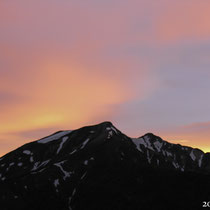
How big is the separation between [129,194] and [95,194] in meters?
18.9

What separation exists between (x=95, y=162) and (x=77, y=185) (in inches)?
931

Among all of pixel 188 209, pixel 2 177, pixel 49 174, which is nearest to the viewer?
pixel 188 209

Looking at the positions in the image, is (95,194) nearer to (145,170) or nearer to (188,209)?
(145,170)

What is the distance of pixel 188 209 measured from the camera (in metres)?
158

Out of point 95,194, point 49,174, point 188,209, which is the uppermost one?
point 49,174

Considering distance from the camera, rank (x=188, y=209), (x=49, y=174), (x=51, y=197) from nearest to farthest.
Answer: (x=188, y=209)
(x=51, y=197)
(x=49, y=174)

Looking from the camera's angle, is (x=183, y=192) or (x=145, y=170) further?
(x=145, y=170)

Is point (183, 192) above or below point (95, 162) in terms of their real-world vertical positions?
below

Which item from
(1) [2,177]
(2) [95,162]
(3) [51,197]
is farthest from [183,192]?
(1) [2,177]

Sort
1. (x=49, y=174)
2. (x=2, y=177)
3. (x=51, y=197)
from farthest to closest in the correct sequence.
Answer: (x=2, y=177) < (x=49, y=174) < (x=51, y=197)

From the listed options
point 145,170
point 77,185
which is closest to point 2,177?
point 77,185

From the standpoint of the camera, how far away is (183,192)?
172m

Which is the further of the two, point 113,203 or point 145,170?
point 145,170

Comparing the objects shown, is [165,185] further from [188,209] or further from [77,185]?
[77,185]
